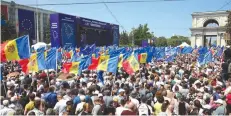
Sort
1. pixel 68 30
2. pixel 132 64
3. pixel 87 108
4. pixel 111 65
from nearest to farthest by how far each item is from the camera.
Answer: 1. pixel 87 108
2. pixel 111 65
3. pixel 132 64
4. pixel 68 30

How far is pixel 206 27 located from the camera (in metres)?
84.6

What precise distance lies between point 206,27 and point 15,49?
3054 inches

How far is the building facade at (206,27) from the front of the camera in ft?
268

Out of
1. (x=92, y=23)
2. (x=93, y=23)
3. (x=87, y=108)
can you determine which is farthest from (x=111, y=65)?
(x=93, y=23)

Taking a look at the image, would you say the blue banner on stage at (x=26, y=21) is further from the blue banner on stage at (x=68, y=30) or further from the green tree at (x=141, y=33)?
the green tree at (x=141, y=33)

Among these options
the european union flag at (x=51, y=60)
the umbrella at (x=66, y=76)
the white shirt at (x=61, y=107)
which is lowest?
the white shirt at (x=61, y=107)

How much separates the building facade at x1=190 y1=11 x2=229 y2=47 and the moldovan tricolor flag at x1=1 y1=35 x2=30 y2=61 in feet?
239

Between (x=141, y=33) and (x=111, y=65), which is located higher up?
(x=141, y=33)

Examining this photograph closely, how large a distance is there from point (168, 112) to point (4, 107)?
3788 millimetres

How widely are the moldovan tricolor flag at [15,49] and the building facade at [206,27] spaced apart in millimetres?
72870

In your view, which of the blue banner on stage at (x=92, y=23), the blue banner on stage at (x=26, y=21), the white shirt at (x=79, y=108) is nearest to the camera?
the white shirt at (x=79, y=108)

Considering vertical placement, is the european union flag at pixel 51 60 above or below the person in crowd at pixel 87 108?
above

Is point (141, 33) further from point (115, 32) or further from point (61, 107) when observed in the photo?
point (61, 107)

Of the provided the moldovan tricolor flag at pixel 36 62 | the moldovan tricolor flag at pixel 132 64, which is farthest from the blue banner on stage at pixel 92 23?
the moldovan tricolor flag at pixel 132 64
